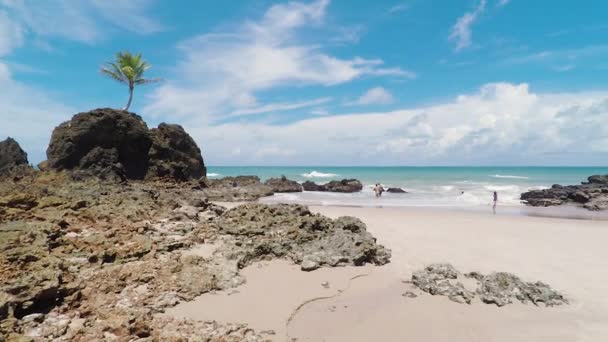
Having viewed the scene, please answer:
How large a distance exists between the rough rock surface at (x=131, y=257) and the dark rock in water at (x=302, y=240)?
0.03 metres

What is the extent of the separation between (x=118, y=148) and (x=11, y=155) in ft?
24.3

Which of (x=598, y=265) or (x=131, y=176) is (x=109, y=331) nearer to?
(x=598, y=265)

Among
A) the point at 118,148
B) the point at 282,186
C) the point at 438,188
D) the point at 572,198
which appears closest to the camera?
the point at 118,148

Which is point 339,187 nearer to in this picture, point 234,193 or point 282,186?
point 282,186

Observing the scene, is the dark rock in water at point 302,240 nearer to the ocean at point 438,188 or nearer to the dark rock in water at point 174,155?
the ocean at point 438,188

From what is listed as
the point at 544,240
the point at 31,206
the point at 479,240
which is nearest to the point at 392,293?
the point at 479,240

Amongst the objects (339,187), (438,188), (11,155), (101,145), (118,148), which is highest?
(101,145)

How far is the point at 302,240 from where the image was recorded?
9914 mm

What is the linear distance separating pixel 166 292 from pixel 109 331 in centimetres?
144

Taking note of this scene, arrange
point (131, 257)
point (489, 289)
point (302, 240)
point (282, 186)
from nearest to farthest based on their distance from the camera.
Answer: point (489, 289) → point (131, 257) → point (302, 240) → point (282, 186)

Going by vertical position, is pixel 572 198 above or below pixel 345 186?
below

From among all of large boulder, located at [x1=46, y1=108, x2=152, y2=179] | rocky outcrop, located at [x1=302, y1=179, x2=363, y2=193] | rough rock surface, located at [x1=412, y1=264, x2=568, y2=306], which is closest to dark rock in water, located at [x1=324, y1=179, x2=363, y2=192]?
rocky outcrop, located at [x1=302, y1=179, x2=363, y2=193]

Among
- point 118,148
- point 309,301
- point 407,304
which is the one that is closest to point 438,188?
point 118,148

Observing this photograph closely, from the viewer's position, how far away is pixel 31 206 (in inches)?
429
